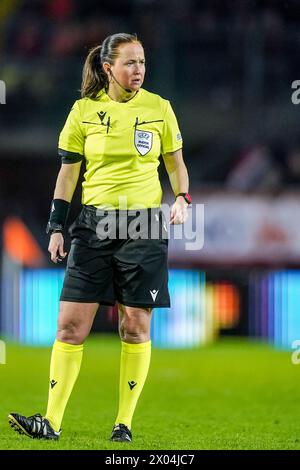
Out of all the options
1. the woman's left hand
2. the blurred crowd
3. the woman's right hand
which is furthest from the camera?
the blurred crowd

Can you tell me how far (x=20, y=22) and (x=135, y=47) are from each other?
10840 mm

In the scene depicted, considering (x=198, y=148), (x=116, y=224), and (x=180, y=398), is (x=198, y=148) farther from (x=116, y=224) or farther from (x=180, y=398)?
(x=116, y=224)

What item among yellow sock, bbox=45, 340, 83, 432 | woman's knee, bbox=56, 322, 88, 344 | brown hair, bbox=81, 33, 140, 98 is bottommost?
yellow sock, bbox=45, 340, 83, 432

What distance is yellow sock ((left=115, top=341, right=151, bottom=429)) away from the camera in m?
6.13

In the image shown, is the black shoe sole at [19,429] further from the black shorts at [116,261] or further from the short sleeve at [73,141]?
the short sleeve at [73,141]

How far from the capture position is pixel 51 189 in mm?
17578

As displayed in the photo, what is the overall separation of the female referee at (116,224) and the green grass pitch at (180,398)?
0.42 m

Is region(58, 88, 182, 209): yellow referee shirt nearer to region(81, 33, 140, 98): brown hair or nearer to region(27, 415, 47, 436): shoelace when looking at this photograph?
region(81, 33, 140, 98): brown hair

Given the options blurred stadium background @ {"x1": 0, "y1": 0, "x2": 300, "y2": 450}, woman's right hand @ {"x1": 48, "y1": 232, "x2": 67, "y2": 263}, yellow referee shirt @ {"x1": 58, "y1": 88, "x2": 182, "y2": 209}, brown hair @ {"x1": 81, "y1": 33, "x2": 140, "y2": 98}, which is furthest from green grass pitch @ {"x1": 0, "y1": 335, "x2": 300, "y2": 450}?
brown hair @ {"x1": 81, "y1": 33, "x2": 140, "y2": 98}

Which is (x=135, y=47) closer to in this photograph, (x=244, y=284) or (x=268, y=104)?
(x=244, y=284)

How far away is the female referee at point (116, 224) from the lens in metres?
6.00

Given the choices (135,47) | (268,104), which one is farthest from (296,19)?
(135,47)

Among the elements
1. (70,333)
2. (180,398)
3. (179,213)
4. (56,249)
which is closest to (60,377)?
(70,333)

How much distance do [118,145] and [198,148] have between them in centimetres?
1154
